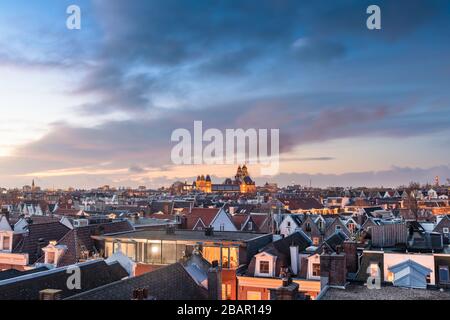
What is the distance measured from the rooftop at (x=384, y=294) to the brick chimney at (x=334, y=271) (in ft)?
1.77

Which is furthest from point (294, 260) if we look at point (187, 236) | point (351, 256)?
point (187, 236)

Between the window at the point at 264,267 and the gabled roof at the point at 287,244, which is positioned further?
the gabled roof at the point at 287,244

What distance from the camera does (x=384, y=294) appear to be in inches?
870

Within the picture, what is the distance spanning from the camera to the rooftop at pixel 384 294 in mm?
21244

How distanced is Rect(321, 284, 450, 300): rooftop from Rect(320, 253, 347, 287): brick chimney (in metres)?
0.54

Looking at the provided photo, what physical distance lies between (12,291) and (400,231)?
2507 cm

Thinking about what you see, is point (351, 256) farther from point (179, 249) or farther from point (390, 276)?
point (179, 249)

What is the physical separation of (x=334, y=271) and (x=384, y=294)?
2.77 m

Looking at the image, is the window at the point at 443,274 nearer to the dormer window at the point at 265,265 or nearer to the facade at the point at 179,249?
the dormer window at the point at 265,265

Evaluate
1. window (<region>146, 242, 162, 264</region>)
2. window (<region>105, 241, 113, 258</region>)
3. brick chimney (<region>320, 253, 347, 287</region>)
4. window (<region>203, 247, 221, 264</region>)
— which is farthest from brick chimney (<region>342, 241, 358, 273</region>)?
window (<region>105, 241, 113, 258</region>)

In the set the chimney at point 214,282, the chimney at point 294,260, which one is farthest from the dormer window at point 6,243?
the chimney at point 294,260

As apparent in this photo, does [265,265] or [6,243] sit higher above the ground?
[6,243]

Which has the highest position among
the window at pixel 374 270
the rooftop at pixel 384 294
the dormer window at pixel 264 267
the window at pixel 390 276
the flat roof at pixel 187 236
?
the flat roof at pixel 187 236
